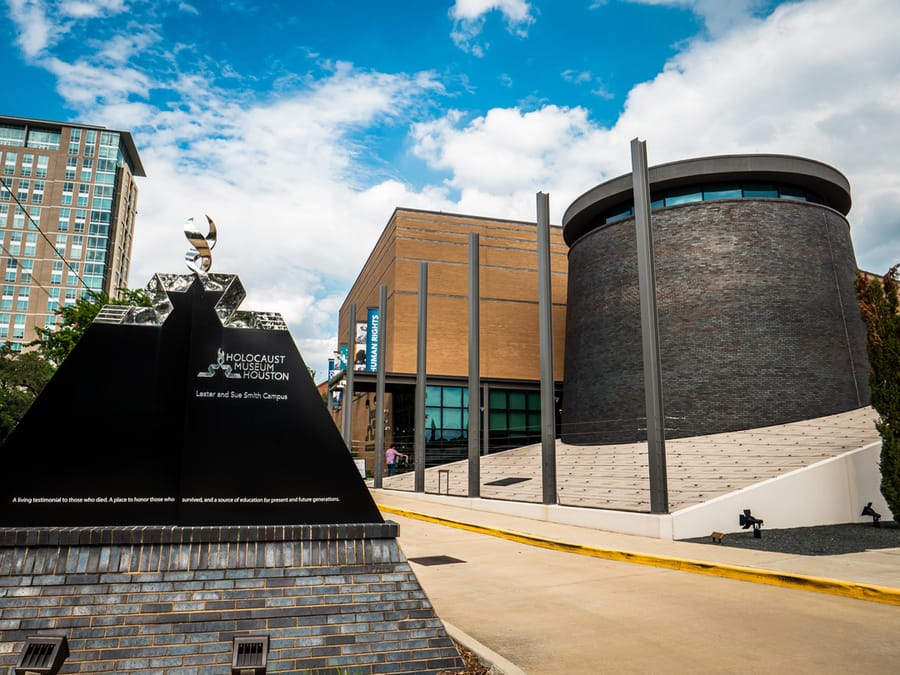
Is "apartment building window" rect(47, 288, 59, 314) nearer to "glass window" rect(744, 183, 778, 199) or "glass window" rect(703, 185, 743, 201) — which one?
"glass window" rect(703, 185, 743, 201)

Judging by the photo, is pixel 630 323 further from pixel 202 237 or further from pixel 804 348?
pixel 202 237

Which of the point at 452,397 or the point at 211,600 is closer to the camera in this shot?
the point at 211,600

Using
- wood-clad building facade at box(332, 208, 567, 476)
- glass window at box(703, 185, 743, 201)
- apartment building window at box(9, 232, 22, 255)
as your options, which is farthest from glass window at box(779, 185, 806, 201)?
apartment building window at box(9, 232, 22, 255)

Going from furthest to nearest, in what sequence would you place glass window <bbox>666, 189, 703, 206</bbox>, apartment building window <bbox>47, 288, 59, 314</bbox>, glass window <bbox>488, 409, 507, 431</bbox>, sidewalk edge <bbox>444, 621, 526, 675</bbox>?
apartment building window <bbox>47, 288, 59, 314</bbox> < glass window <bbox>488, 409, 507, 431</bbox> < glass window <bbox>666, 189, 703, 206</bbox> < sidewalk edge <bbox>444, 621, 526, 675</bbox>

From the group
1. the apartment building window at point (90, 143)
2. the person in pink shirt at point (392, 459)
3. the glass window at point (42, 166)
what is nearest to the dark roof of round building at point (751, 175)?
the person in pink shirt at point (392, 459)

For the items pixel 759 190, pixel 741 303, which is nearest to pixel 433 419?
pixel 741 303

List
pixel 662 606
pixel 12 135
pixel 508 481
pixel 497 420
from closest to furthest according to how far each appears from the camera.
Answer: pixel 662 606
pixel 508 481
pixel 497 420
pixel 12 135

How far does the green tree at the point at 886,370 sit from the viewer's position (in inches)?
491

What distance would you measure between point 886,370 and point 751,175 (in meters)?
14.8

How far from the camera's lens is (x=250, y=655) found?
146 inches

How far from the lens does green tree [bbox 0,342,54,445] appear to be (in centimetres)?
3747

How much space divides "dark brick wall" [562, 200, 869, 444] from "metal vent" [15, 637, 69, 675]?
2161 cm

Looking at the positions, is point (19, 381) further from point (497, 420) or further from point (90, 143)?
point (90, 143)

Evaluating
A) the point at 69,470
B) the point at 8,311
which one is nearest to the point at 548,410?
the point at 69,470
